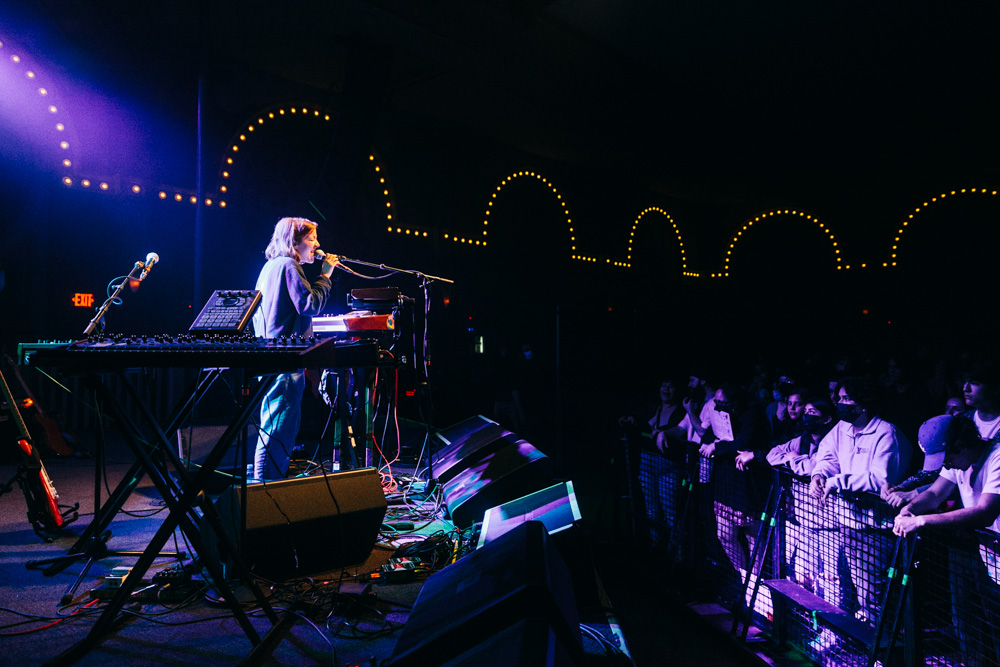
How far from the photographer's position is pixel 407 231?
6.89m

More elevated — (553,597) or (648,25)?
(648,25)

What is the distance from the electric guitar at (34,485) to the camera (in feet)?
10.1

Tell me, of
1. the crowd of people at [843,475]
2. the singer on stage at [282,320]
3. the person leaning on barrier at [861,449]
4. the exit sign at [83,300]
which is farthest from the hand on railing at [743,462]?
the exit sign at [83,300]

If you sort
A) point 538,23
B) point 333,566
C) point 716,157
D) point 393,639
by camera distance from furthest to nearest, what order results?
point 716,157 → point 538,23 → point 333,566 → point 393,639

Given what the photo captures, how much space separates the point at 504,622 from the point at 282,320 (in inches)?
108

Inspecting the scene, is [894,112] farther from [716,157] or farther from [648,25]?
[648,25]

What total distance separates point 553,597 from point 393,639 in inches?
43.6

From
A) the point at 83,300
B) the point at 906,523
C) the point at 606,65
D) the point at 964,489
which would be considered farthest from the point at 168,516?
the point at 606,65

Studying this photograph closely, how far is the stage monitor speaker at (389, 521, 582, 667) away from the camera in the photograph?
1255 mm

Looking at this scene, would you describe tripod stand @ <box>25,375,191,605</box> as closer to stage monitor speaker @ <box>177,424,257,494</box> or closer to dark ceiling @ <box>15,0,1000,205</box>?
stage monitor speaker @ <box>177,424,257,494</box>

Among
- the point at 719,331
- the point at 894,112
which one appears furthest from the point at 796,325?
the point at 894,112

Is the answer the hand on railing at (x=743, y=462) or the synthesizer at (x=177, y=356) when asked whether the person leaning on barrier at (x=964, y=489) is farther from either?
the synthesizer at (x=177, y=356)

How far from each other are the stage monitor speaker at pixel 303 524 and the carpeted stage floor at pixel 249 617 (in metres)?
0.09

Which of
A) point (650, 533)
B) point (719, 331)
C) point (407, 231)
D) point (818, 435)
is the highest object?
point (407, 231)
